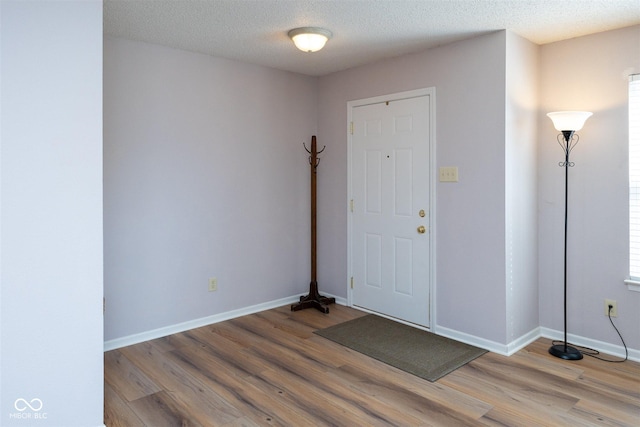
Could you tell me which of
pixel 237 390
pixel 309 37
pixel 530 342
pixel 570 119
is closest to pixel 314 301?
pixel 237 390

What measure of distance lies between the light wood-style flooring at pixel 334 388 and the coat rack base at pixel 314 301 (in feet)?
2.43

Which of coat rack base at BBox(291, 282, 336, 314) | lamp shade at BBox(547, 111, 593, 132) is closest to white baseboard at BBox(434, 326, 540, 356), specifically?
coat rack base at BBox(291, 282, 336, 314)

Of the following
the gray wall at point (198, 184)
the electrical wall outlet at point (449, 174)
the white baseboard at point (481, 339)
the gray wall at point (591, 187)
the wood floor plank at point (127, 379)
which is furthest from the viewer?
the electrical wall outlet at point (449, 174)

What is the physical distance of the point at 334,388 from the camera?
2.78m

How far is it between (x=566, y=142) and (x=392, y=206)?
146 centimetres

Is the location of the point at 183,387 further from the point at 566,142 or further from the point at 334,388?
the point at 566,142

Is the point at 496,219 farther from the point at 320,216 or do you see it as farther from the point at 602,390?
the point at 320,216

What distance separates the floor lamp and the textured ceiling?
63 centimetres

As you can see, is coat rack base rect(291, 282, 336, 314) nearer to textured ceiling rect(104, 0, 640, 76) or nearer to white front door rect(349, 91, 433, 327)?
white front door rect(349, 91, 433, 327)

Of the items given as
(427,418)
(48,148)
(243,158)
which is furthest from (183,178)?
(427,418)

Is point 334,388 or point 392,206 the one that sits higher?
point 392,206

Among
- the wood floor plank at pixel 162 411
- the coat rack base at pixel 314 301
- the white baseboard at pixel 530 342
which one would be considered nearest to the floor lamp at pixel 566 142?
the white baseboard at pixel 530 342

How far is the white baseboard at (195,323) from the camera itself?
3445 millimetres

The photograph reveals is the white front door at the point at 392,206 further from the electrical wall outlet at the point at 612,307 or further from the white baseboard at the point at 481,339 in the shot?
the electrical wall outlet at the point at 612,307
